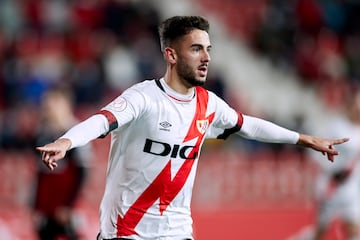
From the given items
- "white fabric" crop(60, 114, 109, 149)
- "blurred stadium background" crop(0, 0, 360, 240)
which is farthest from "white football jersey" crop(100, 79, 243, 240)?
"blurred stadium background" crop(0, 0, 360, 240)

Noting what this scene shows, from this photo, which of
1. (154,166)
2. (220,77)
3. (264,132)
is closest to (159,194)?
(154,166)

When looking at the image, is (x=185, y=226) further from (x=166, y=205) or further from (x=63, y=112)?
(x=63, y=112)

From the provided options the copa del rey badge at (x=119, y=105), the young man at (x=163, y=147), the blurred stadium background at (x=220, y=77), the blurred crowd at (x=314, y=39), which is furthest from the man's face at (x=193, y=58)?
the blurred crowd at (x=314, y=39)

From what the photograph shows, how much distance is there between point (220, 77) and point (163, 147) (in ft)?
→ 31.3

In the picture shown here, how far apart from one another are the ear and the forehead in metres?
0.09

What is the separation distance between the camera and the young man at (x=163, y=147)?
21.1ft

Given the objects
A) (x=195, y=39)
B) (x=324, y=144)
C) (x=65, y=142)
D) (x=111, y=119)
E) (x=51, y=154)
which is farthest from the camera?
(x=324, y=144)

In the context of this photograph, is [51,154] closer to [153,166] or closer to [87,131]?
[87,131]

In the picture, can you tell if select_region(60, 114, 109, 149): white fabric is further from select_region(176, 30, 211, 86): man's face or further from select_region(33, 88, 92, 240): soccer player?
select_region(33, 88, 92, 240): soccer player

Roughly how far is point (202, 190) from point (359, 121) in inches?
114

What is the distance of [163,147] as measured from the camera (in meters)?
6.44

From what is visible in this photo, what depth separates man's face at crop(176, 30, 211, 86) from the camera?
21.3ft

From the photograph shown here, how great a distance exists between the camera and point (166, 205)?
6.54m

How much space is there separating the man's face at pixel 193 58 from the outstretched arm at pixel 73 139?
71 centimetres
